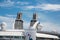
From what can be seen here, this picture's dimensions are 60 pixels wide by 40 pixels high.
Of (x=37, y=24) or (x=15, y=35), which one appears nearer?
(x=15, y=35)

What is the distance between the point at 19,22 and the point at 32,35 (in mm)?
15843

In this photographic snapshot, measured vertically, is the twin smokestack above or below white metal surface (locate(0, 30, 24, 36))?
above

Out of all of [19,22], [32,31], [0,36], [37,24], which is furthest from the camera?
[19,22]

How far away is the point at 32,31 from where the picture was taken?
43875 millimetres

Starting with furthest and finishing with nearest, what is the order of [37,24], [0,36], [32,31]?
[37,24]
[0,36]
[32,31]

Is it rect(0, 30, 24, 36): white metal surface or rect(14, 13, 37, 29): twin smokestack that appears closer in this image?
rect(0, 30, 24, 36): white metal surface

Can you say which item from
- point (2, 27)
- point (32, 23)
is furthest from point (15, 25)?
point (2, 27)

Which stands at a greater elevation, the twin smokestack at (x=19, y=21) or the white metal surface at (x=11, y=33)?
the twin smokestack at (x=19, y=21)

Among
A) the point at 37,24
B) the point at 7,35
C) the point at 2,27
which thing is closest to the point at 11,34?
the point at 7,35

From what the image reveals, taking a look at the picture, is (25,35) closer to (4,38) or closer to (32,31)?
(32,31)

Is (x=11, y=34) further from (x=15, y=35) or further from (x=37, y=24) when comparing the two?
(x=37, y=24)

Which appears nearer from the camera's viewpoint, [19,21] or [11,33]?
[11,33]

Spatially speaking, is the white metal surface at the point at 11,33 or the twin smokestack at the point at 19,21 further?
the twin smokestack at the point at 19,21

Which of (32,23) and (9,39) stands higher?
(32,23)
